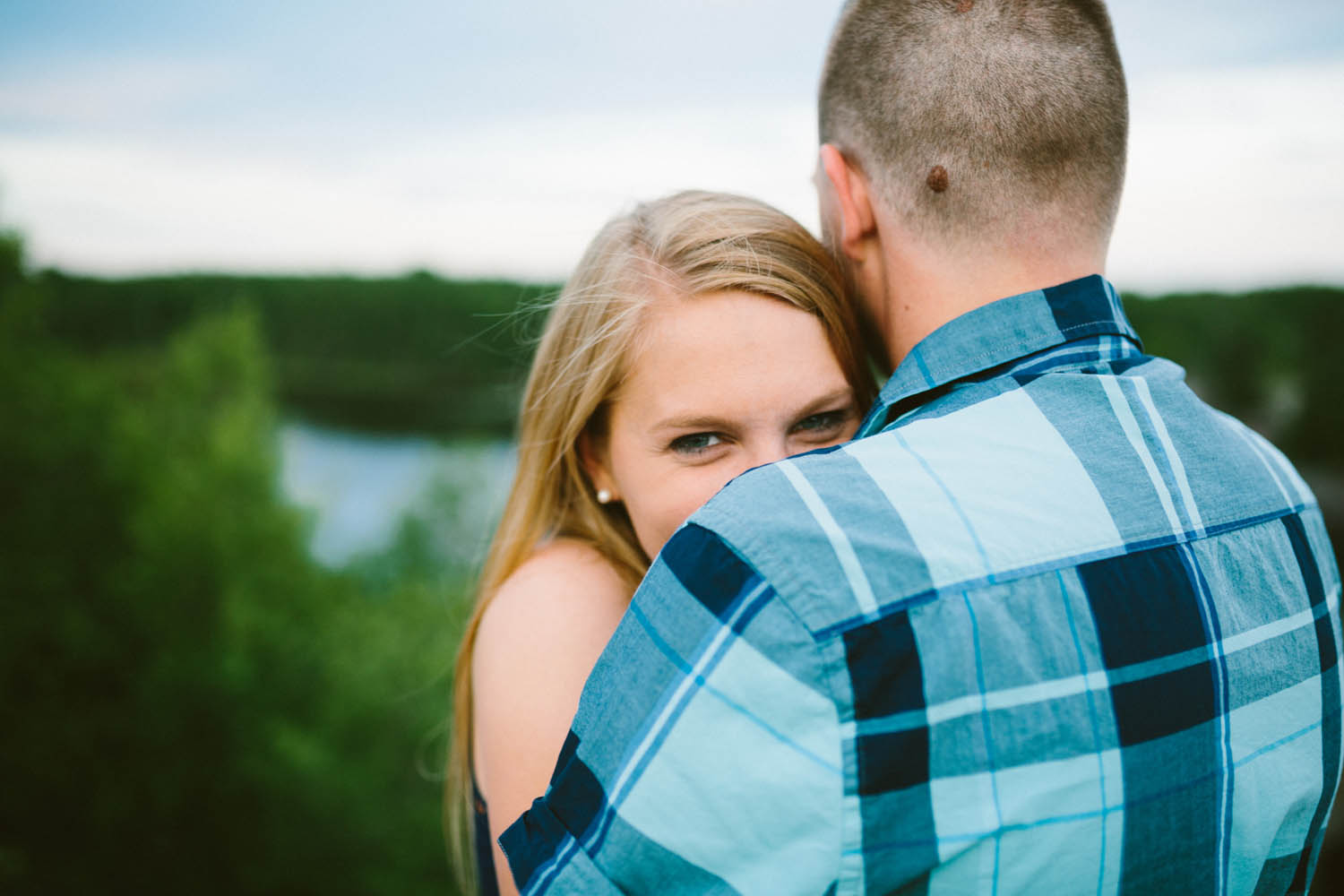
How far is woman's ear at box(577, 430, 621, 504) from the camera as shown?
2.01 m

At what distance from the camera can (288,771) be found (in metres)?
11.0

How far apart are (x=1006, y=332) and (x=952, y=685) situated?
62 centimetres

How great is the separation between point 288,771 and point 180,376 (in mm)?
10663

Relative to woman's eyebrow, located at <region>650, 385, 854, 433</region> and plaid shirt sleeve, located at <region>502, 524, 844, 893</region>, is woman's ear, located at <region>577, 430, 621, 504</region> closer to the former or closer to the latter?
woman's eyebrow, located at <region>650, 385, 854, 433</region>

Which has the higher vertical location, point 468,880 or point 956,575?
point 956,575

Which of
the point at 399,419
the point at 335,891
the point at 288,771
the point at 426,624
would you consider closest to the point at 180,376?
the point at 426,624

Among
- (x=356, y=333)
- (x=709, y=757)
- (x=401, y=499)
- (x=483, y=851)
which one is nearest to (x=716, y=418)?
(x=709, y=757)

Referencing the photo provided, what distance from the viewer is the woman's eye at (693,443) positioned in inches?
68.7

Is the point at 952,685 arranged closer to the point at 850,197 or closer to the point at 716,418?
the point at 716,418

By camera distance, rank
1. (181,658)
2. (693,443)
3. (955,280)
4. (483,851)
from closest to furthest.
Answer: (955,280) < (693,443) < (483,851) < (181,658)

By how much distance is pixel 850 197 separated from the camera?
164 cm

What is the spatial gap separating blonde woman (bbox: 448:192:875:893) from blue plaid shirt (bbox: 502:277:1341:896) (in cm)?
51

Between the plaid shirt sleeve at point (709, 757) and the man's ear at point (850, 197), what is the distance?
0.85 metres

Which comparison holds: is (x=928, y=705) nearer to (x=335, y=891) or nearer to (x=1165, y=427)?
(x=1165, y=427)
